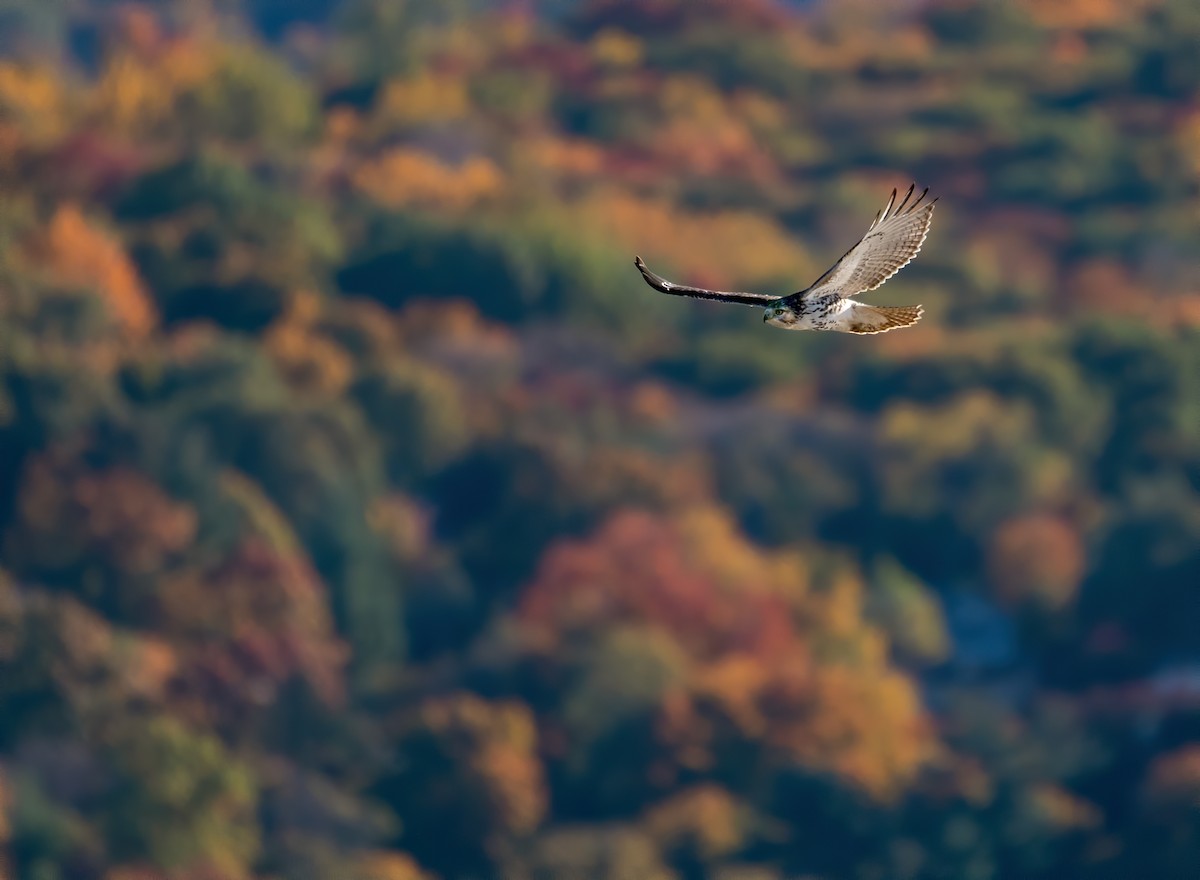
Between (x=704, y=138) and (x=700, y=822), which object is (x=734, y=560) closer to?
(x=700, y=822)

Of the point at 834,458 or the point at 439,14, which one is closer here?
the point at 834,458

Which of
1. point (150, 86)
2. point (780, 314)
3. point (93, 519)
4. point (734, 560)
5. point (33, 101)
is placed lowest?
point (780, 314)

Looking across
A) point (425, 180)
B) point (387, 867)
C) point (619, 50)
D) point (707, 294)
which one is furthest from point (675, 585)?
point (707, 294)

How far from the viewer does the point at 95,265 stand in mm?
150375

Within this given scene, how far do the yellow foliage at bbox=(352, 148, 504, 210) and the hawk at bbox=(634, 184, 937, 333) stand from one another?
139 m

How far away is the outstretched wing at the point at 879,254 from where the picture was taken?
22.0 meters

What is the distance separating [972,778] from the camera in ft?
347

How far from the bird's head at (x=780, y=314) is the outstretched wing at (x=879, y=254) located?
113 mm

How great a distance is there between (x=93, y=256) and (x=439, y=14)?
178 feet

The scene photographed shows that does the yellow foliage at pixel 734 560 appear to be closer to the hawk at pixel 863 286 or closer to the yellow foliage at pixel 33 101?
the yellow foliage at pixel 33 101

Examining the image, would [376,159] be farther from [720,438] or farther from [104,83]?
[720,438]

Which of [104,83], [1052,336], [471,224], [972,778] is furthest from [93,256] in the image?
[972,778]

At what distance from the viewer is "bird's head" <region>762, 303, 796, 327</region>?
2225 centimetres

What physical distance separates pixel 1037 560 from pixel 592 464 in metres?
20.2
